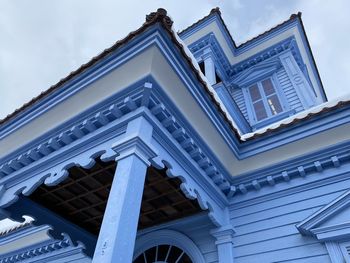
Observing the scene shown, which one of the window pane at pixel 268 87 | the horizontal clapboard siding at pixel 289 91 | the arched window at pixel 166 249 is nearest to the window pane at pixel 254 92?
the window pane at pixel 268 87

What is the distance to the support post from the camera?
450 centimetres

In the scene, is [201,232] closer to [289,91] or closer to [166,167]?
[166,167]

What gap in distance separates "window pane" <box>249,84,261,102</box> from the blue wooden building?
251 inches

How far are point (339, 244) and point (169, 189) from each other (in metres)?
2.73

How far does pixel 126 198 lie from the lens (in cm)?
282

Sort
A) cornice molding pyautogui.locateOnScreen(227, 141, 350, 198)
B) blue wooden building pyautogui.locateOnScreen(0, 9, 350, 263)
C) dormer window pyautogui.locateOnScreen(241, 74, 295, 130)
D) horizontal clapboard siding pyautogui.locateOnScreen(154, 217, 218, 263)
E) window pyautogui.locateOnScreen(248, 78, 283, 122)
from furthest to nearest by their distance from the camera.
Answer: window pyautogui.locateOnScreen(248, 78, 283, 122) → dormer window pyautogui.locateOnScreen(241, 74, 295, 130) → horizontal clapboard siding pyautogui.locateOnScreen(154, 217, 218, 263) → cornice molding pyautogui.locateOnScreen(227, 141, 350, 198) → blue wooden building pyautogui.locateOnScreen(0, 9, 350, 263)

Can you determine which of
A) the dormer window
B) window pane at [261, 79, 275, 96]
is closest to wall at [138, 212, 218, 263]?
the dormer window

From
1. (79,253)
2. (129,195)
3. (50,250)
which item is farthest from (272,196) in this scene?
(50,250)

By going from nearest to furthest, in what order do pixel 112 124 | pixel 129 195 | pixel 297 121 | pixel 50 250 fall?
pixel 129 195, pixel 112 124, pixel 297 121, pixel 50 250

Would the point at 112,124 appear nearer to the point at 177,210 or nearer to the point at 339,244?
the point at 177,210

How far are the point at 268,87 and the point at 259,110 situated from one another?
50.1 inches

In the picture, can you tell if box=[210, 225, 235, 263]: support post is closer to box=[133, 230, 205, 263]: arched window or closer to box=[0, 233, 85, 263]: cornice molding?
box=[133, 230, 205, 263]: arched window

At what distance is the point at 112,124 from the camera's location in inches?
149

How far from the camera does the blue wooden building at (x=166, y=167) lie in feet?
11.2
